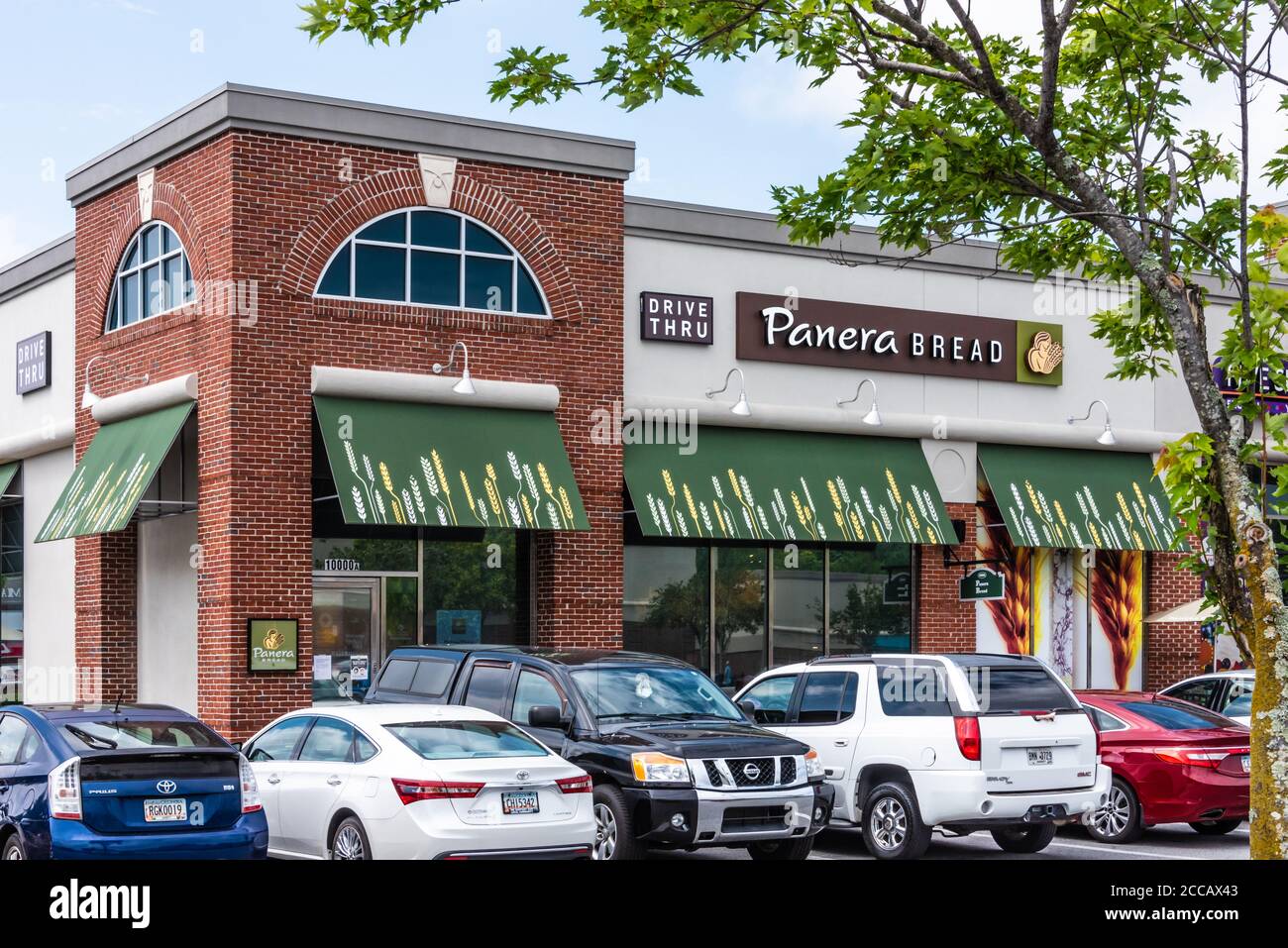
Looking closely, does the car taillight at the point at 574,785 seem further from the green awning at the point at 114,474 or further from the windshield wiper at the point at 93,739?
the green awning at the point at 114,474

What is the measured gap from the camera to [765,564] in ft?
81.9

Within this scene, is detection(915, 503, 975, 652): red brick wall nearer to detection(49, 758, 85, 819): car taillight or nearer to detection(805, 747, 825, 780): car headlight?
detection(805, 747, 825, 780): car headlight

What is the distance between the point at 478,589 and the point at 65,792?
38.0ft

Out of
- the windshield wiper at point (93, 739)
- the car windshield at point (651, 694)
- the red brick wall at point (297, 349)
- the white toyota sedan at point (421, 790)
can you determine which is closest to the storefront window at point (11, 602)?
the red brick wall at point (297, 349)

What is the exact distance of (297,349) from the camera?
2108 centimetres

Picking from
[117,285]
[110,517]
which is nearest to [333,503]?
Result: [110,517]

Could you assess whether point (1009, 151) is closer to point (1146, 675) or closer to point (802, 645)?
point (802, 645)

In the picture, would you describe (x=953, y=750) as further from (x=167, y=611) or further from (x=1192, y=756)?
(x=167, y=611)

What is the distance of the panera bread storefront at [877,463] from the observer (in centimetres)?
2389

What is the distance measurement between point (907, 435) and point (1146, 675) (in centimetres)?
625

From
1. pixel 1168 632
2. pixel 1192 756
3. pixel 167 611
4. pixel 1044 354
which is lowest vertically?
pixel 1192 756

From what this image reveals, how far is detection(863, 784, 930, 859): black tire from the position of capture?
14.6 meters

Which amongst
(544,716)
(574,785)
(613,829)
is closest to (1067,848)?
(613,829)

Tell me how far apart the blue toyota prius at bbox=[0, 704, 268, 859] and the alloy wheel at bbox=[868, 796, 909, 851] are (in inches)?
218
